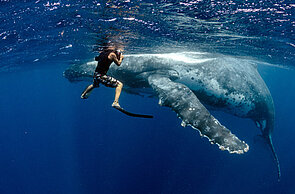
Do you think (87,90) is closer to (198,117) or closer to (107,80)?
(107,80)

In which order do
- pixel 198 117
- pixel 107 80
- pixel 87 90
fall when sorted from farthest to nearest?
pixel 87 90
pixel 107 80
pixel 198 117

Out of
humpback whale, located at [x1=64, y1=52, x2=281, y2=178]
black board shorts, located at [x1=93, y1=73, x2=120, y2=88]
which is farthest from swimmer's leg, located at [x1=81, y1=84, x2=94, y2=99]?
humpback whale, located at [x1=64, y1=52, x2=281, y2=178]

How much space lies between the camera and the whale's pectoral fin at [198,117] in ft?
12.9

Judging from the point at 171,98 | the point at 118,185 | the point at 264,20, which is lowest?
the point at 118,185

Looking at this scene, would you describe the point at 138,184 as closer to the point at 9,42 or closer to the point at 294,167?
the point at 9,42

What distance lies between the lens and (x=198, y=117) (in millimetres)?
4340

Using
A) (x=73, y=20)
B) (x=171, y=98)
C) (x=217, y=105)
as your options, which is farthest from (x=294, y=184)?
(x=73, y=20)

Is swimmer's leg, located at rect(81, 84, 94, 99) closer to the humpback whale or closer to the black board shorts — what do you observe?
the black board shorts

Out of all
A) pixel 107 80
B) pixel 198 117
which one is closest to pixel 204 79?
pixel 198 117

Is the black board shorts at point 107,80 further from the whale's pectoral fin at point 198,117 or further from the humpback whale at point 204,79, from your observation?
the humpback whale at point 204,79

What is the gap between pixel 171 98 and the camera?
5.05 metres

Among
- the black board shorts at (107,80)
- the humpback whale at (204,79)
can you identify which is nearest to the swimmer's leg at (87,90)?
the black board shorts at (107,80)

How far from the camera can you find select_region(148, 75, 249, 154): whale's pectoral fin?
394cm

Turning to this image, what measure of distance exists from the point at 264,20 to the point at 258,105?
456 centimetres
